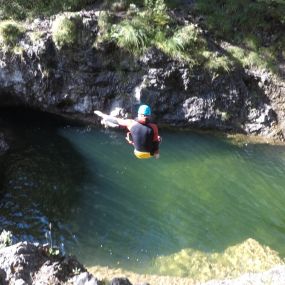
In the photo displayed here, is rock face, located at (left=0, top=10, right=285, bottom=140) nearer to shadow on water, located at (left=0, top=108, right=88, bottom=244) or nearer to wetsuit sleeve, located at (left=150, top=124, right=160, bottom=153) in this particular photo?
shadow on water, located at (left=0, top=108, right=88, bottom=244)

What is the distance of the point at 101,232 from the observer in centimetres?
1219

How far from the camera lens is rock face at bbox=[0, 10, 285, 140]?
18.0 meters

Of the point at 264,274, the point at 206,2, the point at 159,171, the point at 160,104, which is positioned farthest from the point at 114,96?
the point at 264,274

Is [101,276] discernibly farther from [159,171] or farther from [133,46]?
[133,46]

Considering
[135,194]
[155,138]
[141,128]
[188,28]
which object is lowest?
[135,194]

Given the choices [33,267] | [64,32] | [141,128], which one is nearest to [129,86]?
[64,32]

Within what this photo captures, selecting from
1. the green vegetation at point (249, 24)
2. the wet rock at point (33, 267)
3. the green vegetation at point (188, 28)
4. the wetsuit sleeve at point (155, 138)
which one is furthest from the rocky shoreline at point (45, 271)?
the green vegetation at point (249, 24)

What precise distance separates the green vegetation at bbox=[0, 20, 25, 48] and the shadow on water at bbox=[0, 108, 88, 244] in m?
3.17

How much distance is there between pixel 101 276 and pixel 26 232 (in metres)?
2.74

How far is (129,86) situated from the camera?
1833 centimetres

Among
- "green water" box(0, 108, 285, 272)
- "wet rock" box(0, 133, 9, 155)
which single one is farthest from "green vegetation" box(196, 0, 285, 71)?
"wet rock" box(0, 133, 9, 155)

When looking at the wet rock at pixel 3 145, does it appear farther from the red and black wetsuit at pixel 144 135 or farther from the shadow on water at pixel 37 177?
the red and black wetsuit at pixel 144 135

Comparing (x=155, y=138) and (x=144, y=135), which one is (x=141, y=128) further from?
(x=155, y=138)

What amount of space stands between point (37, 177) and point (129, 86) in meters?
6.00
